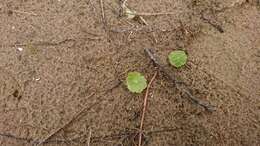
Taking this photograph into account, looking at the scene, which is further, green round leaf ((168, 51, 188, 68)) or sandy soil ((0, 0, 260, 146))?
green round leaf ((168, 51, 188, 68))

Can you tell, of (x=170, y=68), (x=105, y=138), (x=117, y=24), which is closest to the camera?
(x=105, y=138)

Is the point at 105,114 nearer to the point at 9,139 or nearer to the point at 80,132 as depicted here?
the point at 80,132

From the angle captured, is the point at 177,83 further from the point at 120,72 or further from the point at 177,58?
the point at 120,72

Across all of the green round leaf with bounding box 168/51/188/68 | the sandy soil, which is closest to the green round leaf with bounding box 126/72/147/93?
the sandy soil

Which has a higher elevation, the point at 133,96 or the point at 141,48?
the point at 141,48

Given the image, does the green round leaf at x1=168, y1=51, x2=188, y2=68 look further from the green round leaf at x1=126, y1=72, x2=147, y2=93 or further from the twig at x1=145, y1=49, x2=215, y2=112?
the green round leaf at x1=126, y1=72, x2=147, y2=93

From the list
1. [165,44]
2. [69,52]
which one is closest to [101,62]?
[69,52]

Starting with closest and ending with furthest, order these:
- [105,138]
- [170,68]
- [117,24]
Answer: [105,138] < [170,68] < [117,24]
